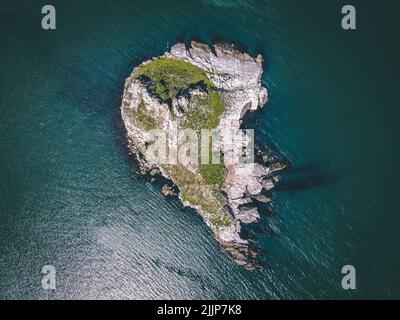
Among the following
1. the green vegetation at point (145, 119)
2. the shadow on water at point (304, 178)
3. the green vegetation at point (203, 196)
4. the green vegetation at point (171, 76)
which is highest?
the green vegetation at point (171, 76)

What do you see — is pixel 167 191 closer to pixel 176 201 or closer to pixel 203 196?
pixel 176 201

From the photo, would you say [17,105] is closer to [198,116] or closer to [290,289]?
[198,116]

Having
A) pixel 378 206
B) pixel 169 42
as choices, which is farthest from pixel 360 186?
pixel 169 42

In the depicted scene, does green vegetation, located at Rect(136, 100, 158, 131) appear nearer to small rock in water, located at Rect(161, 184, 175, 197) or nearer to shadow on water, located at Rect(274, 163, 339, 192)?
small rock in water, located at Rect(161, 184, 175, 197)

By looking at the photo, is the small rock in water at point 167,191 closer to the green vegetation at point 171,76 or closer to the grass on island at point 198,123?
the grass on island at point 198,123

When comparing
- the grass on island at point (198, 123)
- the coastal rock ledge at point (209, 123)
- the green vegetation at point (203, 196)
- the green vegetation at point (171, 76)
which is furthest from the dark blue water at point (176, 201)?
the grass on island at point (198, 123)

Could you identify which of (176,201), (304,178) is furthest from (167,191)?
(304,178)
